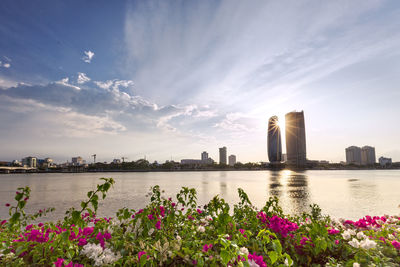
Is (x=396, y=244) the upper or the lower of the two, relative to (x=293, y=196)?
upper

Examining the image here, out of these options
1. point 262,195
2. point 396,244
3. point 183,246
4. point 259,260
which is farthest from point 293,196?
point 259,260

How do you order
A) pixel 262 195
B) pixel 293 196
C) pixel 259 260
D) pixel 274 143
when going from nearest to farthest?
pixel 259 260, pixel 293 196, pixel 262 195, pixel 274 143

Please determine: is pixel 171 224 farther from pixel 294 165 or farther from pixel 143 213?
pixel 294 165

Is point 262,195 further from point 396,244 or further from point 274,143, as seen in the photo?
point 274,143

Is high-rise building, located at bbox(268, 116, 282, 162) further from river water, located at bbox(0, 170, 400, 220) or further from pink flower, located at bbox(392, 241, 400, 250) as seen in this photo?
pink flower, located at bbox(392, 241, 400, 250)

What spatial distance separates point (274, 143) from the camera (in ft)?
623

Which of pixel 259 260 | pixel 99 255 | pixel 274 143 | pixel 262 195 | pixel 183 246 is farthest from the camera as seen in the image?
pixel 274 143

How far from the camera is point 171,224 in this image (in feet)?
11.5

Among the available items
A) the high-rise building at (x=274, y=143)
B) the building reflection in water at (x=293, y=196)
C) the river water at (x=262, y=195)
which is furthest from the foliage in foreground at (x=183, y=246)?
the high-rise building at (x=274, y=143)

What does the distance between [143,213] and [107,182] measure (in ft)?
3.64

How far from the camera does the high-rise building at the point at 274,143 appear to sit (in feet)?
612

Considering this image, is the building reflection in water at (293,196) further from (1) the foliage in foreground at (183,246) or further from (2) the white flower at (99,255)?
(2) the white flower at (99,255)

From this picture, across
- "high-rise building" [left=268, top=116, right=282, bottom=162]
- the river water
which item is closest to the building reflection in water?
the river water

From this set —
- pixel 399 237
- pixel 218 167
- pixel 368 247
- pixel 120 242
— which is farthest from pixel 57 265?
pixel 218 167
